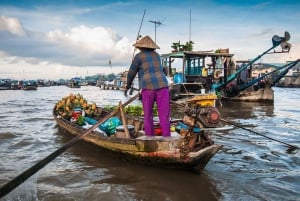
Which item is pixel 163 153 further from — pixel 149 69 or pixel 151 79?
pixel 149 69

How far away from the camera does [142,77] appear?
504 centimetres

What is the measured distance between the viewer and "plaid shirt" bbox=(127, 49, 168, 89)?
4934 mm

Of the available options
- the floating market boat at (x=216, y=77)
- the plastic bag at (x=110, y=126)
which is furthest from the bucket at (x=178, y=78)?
the plastic bag at (x=110, y=126)

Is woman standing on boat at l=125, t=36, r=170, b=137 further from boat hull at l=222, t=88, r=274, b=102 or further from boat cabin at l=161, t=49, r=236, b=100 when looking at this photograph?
boat hull at l=222, t=88, r=274, b=102

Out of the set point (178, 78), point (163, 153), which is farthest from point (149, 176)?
point (178, 78)

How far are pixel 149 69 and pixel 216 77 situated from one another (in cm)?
1351

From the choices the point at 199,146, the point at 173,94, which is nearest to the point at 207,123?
the point at 199,146

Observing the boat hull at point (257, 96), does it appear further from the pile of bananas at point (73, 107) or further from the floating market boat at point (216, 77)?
the pile of bananas at point (73, 107)

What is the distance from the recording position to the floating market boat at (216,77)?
16.6 meters

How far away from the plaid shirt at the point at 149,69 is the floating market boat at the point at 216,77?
9.96 metres

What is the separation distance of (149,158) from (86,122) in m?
3.62

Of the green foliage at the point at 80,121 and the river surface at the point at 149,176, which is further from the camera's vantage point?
the green foliage at the point at 80,121

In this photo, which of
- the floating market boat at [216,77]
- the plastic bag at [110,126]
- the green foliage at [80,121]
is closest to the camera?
the plastic bag at [110,126]

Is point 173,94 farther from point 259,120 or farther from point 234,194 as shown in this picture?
point 234,194
